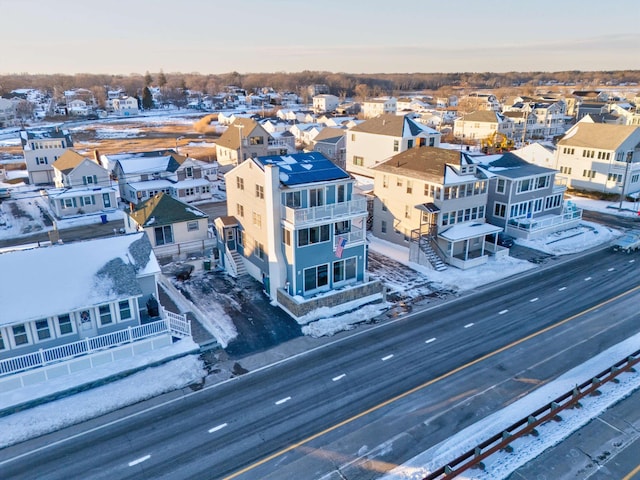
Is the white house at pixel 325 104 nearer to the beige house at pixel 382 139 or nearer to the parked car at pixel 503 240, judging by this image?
the beige house at pixel 382 139

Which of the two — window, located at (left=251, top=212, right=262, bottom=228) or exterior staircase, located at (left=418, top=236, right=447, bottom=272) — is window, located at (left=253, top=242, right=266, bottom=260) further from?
exterior staircase, located at (left=418, top=236, right=447, bottom=272)

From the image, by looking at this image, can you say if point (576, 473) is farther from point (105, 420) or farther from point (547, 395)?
point (105, 420)

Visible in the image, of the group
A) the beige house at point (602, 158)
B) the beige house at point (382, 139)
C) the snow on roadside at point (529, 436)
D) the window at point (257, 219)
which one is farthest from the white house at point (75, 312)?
the beige house at point (602, 158)

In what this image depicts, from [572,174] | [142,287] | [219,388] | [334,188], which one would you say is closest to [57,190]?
[142,287]

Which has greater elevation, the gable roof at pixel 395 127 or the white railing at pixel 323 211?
the gable roof at pixel 395 127

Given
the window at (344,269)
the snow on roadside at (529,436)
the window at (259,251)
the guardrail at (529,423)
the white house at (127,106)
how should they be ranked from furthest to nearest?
the white house at (127,106) → the window at (259,251) → the window at (344,269) → the snow on roadside at (529,436) → the guardrail at (529,423)

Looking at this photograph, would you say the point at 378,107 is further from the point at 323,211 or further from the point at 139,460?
the point at 139,460
